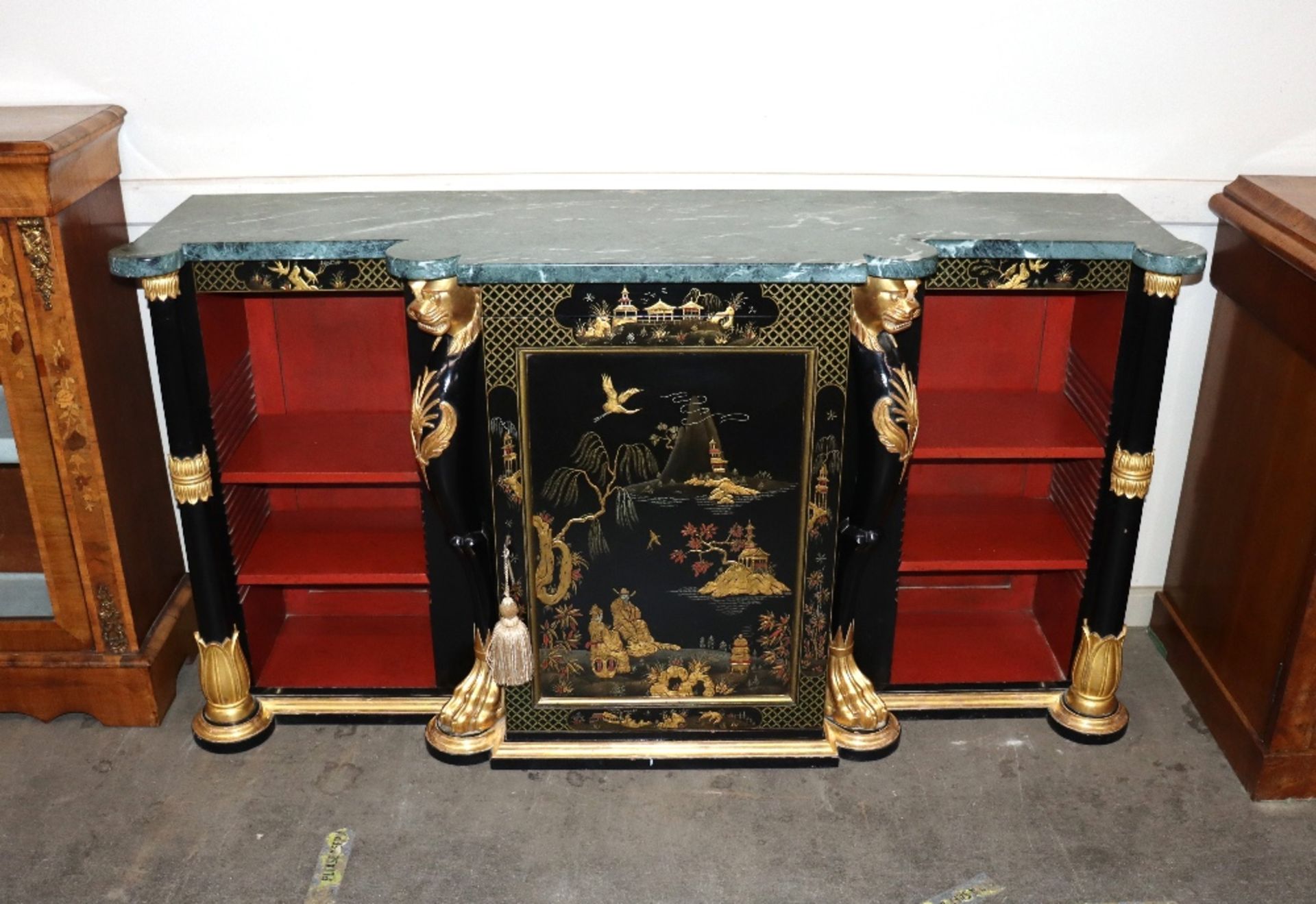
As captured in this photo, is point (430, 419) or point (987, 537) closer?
point (430, 419)

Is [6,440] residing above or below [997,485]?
above

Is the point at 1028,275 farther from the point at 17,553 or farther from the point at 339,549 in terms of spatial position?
the point at 17,553

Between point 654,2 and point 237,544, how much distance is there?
1.62 m

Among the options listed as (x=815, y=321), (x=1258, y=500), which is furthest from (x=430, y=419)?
(x=1258, y=500)

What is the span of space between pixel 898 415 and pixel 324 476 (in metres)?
1.32

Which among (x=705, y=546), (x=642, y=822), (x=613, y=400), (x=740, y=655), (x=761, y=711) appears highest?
(x=613, y=400)

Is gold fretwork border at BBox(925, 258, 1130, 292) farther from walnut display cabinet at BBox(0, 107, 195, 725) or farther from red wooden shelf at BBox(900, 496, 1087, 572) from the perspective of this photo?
walnut display cabinet at BBox(0, 107, 195, 725)

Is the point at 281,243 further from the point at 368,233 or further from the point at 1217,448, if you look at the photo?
the point at 1217,448

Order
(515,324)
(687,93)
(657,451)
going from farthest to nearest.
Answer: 1. (687,93)
2. (657,451)
3. (515,324)

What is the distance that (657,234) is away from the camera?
2.65 m

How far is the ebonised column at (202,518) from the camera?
8.64 ft

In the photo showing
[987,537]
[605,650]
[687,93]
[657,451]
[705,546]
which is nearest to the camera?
[657,451]

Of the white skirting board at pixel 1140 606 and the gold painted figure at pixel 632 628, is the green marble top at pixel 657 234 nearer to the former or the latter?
the gold painted figure at pixel 632 628

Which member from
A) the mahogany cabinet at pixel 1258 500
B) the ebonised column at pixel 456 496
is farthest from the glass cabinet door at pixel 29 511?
→ the mahogany cabinet at pixel 1258 500
